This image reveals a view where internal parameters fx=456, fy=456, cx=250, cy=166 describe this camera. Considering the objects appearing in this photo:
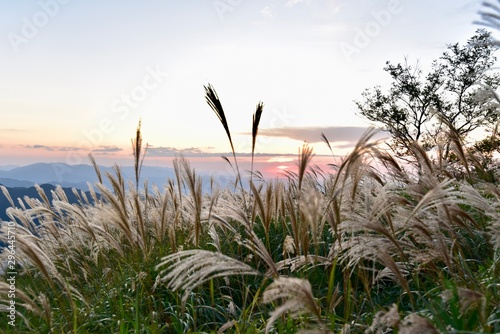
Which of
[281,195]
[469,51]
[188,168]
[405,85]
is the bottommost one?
[281,195]

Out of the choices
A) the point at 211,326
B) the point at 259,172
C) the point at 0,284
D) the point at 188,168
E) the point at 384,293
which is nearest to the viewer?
the point at 0,284

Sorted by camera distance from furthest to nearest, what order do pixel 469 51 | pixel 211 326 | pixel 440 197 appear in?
pixel 469 51 < pixel 211 326 < pixel 440 197

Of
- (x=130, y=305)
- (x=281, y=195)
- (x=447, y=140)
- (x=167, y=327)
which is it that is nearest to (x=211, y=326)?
(x=167, y=327)

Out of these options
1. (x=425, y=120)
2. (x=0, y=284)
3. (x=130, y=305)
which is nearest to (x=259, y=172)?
(x=130, y=305)

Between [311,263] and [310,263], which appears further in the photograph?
[310,263]

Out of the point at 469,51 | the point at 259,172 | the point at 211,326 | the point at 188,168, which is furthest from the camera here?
the point at 469,51

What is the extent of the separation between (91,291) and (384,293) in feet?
9.86

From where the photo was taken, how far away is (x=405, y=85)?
26.2 metres

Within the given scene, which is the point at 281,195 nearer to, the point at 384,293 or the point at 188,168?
the point at 188,168

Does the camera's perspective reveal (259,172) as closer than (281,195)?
No

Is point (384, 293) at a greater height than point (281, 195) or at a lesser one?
lesser

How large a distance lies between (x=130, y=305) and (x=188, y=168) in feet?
4.42

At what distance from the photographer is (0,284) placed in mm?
2664

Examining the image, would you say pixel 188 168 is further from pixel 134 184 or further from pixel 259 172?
pixel 259 172
